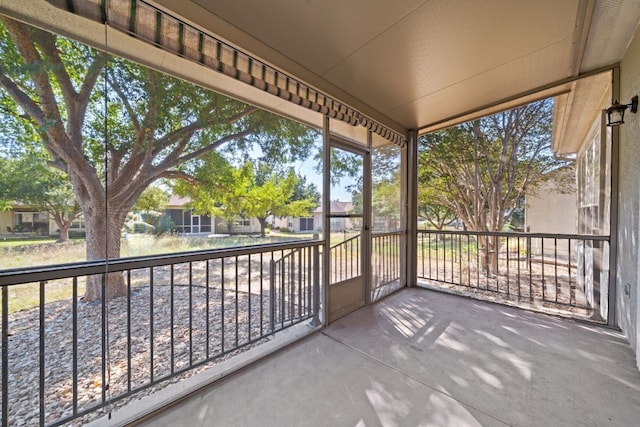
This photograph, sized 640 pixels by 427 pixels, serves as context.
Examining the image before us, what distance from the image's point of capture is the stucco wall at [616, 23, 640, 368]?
1.75 m

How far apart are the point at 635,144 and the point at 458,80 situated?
4.62 feet

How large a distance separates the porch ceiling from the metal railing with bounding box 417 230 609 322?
1.74 meters

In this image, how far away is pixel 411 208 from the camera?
3.52 metres

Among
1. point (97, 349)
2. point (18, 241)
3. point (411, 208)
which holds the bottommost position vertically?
point (97, 349)

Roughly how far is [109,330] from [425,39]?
390 centimetres

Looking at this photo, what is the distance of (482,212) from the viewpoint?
150 inches

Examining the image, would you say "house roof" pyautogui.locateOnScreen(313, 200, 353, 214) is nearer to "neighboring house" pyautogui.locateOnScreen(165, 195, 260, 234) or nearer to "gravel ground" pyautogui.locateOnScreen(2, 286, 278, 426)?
"gravel ground" pyautogui.locateOnScreen(2, 286, 278, 426)

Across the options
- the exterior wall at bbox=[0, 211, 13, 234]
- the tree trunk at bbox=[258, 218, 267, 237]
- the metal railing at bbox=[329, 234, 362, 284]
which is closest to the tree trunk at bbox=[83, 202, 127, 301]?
the exterior wall at bbox=[0, 211, 13, 234]

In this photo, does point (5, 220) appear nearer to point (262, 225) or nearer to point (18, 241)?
point (18, 241)

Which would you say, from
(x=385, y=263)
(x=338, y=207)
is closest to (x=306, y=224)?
(x=338, y=207)

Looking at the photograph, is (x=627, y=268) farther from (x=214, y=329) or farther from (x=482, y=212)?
(x=214, y=329)

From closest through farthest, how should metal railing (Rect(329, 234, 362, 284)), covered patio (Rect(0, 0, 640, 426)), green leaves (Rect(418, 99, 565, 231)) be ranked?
covered patio (Rect(0, 0, 640, 426)) → metal railing (Rect(329, 234, 362, 284)) → green leaves (Rect(418, 99, 565, 231))

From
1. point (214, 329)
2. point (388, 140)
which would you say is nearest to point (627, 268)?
point (388, 140)

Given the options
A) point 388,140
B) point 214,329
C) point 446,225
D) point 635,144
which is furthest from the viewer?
point 446,225
